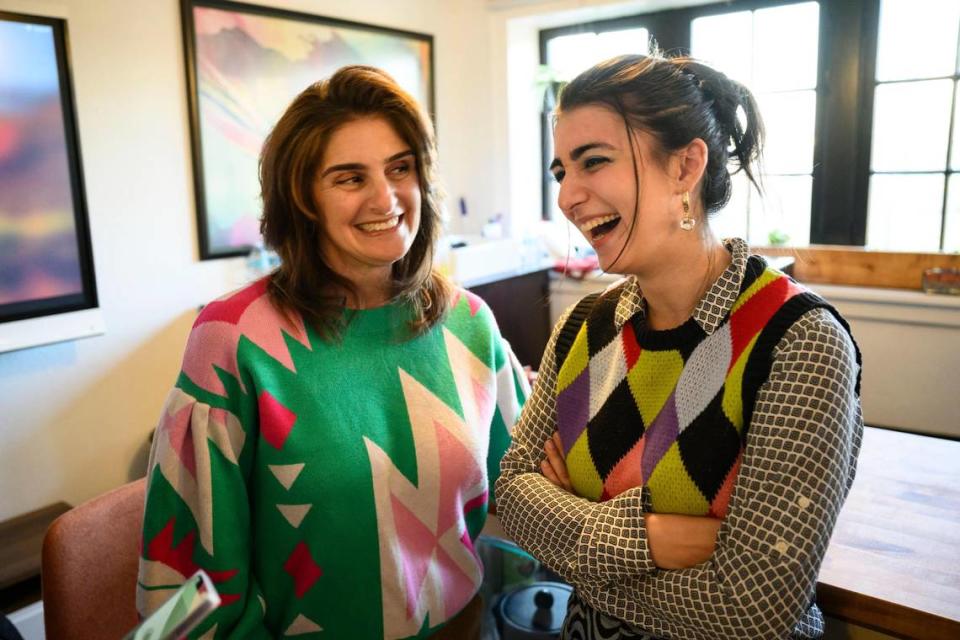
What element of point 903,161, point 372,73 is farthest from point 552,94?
point 372,73

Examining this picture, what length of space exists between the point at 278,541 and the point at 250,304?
0.35 m

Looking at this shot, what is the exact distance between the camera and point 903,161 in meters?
3.03

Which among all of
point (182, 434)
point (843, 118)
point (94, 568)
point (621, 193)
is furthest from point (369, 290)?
point (843, 118)

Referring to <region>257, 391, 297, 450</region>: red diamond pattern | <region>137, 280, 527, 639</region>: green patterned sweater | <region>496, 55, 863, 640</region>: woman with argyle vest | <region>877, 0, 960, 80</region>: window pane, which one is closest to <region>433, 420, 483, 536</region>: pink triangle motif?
<region>137, 280, 527, 639</region>: green patterned sweater

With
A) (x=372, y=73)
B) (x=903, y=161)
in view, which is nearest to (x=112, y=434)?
(x=372, y=73)

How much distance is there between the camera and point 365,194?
1.19m

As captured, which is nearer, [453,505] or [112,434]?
[453,505]

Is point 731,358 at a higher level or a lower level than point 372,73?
lower

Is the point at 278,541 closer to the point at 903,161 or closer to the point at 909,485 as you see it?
the point at 909,485

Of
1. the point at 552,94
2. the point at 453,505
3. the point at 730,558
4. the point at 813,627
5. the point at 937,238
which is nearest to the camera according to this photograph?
the point at 730,558

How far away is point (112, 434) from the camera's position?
8.59 ft

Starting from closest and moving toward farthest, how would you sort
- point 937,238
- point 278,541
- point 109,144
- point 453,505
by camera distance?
point 278,541
point 453,505
point 109,144
point 937,238

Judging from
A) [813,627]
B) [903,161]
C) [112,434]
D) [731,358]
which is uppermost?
[903,161]

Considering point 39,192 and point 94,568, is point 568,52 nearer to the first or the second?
point 39,192
